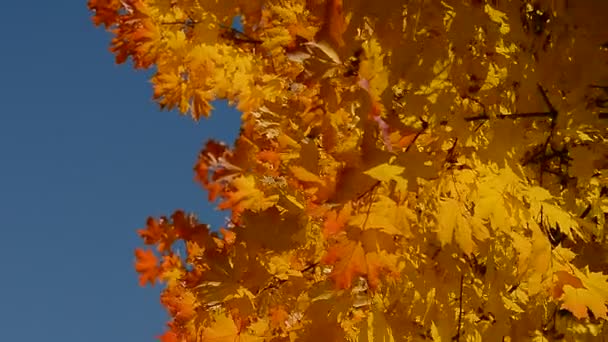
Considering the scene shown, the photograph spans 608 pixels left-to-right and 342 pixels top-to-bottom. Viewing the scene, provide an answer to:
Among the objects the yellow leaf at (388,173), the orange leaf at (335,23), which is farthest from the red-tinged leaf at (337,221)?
the orange leaf at (335,23)

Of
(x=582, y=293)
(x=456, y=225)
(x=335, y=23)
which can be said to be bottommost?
(x=582, y=293)

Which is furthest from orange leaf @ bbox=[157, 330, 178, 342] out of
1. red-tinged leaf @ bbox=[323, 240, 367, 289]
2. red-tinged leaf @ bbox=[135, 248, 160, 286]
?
red-tinged leaf @ bbox=[323, 240, 367, 289]

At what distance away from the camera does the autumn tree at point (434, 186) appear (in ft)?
5.94

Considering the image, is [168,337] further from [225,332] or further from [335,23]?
[335,23]

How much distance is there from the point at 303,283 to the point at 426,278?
603 millimetres

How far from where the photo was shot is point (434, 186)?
1.93 m

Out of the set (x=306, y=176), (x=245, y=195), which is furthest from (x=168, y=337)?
(x=306, y=176)

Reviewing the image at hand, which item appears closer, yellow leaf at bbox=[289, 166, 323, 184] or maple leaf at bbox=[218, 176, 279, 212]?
yellow leaf at bbox=[289, 166, 323, 184]

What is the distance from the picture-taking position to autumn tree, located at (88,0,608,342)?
181 centimetres

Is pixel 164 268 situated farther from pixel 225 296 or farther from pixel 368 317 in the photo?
pixel 368 317

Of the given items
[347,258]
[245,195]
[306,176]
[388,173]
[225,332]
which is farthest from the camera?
[245,195]

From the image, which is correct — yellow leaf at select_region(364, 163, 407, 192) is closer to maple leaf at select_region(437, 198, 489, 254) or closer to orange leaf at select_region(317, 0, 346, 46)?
maple leaf at select_region(437, 198, 489, 254)

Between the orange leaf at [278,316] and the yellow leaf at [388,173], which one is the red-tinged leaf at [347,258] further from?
the orange leaf at [278,316]

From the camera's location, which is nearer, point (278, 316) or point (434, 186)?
point (434, 186)
